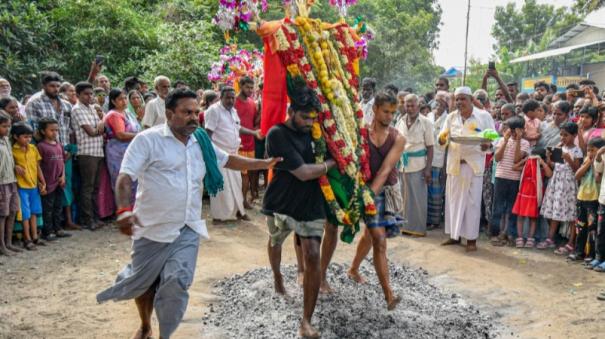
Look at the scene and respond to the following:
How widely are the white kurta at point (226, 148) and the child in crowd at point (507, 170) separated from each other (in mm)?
3910

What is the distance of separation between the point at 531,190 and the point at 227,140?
14.7 ft

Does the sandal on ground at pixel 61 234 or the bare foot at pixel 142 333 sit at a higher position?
the bare foot at pixel 142 333

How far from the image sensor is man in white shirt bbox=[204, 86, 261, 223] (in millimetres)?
8844

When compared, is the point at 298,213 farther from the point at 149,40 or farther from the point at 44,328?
the point at 149,40

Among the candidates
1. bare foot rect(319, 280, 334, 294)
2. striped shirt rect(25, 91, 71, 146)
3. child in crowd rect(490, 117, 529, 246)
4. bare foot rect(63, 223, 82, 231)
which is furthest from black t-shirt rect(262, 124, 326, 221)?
bare foot rect(63, 223, 82, 231)

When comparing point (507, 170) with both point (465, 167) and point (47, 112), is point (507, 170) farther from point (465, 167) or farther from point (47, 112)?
point (47, 112)

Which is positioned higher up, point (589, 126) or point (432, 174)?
point (589, 126)

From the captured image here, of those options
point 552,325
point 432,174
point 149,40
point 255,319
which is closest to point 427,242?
point 432,174

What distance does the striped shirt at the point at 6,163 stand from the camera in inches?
273

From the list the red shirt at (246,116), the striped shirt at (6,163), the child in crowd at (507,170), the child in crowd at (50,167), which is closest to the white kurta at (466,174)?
the child in crowd at (507,170)

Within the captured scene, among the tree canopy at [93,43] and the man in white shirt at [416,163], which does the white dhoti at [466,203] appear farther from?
the tree canopy at [93,43]

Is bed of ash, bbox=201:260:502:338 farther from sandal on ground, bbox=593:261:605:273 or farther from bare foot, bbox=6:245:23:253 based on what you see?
bare foot, bbox=6:245:23:253

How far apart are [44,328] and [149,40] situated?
12.5 meters

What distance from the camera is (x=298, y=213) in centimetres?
465
